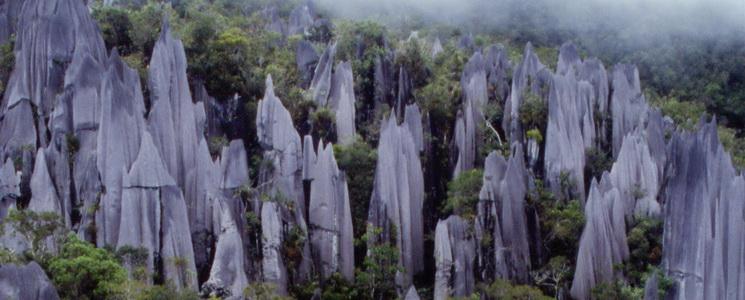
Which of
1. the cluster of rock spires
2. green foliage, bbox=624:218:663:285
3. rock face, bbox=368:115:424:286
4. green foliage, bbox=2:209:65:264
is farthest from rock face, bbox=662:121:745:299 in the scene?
green foliage, bbox=2:209:65:264

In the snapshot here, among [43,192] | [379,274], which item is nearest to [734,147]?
[379,274]

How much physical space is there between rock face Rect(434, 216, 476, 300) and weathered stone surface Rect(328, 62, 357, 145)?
584 cm

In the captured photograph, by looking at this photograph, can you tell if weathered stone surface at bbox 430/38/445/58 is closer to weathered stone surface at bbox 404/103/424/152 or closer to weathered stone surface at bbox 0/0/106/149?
weathered stone surface at bbox 404/103/424/152

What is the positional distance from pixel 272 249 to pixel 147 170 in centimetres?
356

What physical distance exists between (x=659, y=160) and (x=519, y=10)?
19283 mm

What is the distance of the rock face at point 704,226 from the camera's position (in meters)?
24.1

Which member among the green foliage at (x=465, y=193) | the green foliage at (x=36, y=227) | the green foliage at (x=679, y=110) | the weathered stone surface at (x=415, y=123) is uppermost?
the green foliage at (x=679, y=110)

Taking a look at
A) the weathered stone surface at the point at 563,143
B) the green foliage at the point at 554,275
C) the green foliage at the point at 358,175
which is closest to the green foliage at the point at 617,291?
the green foliage at the point at 554,275

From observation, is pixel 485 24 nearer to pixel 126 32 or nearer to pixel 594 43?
pixel 594 43

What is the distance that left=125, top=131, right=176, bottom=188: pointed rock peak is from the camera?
81.5 feet

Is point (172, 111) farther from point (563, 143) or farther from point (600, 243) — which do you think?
point (600, 243)

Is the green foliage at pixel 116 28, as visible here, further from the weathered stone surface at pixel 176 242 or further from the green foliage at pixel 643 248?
the green foliage at pixel 643 248

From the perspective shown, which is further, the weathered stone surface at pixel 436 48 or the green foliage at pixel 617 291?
the weathered stone surface at pixel 436 48

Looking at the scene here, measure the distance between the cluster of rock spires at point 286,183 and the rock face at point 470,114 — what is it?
75mm
